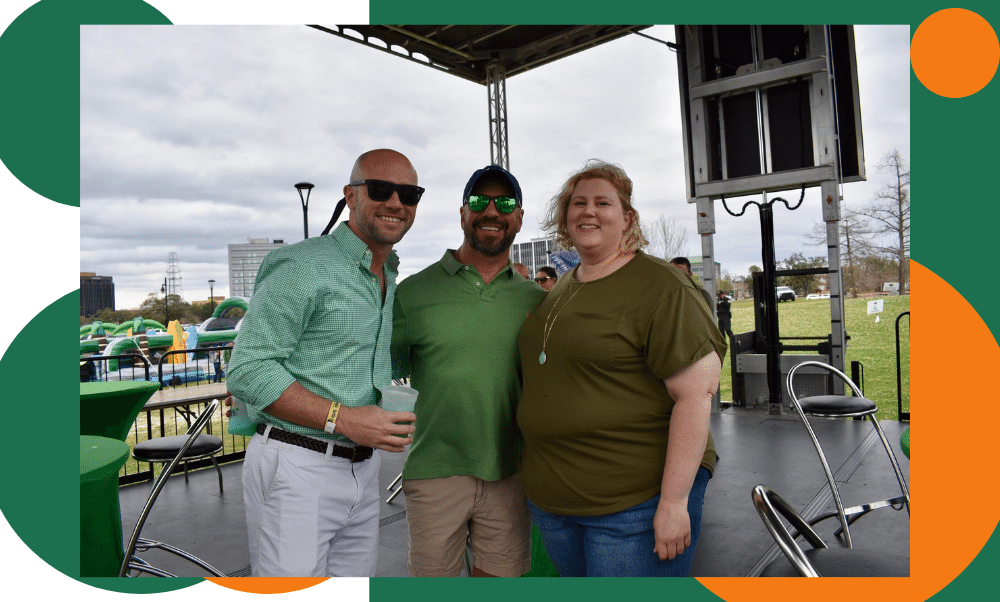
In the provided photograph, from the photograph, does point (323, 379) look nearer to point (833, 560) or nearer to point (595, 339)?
point (595, 339)

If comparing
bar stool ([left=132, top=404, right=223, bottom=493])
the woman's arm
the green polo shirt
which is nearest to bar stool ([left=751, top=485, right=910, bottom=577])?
the woman's arm

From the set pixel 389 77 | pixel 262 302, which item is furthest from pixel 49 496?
pixel 389 77

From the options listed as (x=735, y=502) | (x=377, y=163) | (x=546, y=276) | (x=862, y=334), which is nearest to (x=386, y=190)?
(x=377, y=163)

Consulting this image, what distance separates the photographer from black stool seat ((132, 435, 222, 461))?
9.99 feet

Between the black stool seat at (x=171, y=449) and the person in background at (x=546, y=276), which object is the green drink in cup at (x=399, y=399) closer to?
the black stool seat at (x=171, y=449)

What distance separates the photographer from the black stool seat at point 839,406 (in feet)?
10.5

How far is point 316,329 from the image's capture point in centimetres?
143

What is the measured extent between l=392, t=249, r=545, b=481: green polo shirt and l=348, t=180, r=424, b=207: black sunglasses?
32cm

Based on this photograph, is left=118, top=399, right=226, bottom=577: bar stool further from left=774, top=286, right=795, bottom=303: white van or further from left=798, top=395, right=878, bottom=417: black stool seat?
left=774, top=286, right=795, bottom=303: white van

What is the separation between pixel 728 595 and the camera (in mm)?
1153

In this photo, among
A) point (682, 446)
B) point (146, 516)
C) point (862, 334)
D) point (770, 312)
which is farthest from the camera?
point (770, 312)

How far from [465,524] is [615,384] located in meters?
0.74

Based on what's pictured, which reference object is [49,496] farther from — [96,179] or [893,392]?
[893,392]

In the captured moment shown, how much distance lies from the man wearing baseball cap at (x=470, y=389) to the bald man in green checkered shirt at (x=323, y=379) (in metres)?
0.18
